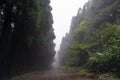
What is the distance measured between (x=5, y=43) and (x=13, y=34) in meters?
2.14

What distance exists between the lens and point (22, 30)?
837 inches

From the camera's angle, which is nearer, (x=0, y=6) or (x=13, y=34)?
(x=0, y=6)

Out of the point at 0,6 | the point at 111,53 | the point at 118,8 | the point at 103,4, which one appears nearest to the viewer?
the point at 0,6

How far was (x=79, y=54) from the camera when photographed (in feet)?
107

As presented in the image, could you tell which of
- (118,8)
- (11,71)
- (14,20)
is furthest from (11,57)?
(118,8)

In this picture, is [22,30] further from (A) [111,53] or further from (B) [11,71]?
(A) [111,53]

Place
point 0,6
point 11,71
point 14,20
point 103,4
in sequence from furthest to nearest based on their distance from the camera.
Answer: point 103,4
point 11,71
point 14,20
point 0,6

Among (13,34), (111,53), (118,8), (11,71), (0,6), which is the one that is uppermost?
(118,8)

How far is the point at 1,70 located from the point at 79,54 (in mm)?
15818

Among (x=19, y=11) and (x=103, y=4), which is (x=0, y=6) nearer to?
(x=19, y=11)

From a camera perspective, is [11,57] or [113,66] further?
[11,57]

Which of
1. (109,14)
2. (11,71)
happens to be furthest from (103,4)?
(11,71)

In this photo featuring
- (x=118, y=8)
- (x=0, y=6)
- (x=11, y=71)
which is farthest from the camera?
(x=118, y=8)

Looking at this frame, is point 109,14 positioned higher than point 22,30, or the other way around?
point 109,14
